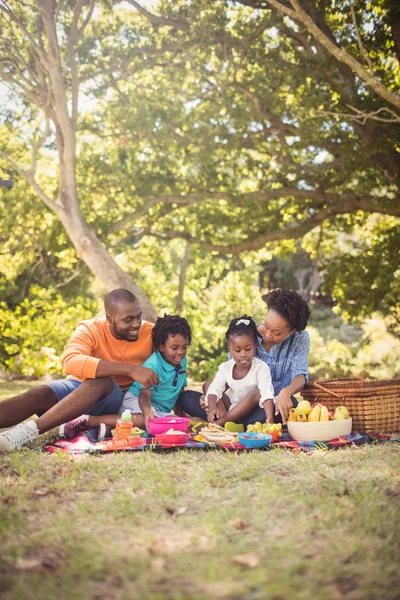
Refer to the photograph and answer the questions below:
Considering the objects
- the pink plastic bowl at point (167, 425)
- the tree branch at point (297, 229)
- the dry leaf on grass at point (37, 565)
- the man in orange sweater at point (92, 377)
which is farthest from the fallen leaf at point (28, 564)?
the tree branch at point (297, 229)

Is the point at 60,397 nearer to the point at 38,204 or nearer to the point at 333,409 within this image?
the point at 333,409

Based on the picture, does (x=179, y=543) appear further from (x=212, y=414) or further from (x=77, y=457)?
(x=212, y=414)

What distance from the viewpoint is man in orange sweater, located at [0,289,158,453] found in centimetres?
469

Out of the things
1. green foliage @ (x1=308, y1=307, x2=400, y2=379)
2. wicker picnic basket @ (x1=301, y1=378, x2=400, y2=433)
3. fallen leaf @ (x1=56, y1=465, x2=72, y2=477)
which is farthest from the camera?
green foliage @ (x1=308, y1=307, x2=400, y2=379)

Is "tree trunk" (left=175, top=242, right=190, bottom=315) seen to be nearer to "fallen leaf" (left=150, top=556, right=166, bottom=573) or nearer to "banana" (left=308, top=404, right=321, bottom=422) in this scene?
"banana" (left=308, top=404, right=321, bottom=422)

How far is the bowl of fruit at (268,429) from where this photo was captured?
16.1ft

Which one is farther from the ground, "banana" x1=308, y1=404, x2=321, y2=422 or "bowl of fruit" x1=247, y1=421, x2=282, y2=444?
"banana" x1=308, y1=404, x2=321, y2=422

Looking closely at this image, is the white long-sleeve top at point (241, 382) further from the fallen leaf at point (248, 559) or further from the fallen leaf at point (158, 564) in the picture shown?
the fallen leaf at point (158, 564)

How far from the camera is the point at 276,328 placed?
545cm

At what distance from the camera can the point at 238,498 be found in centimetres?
319

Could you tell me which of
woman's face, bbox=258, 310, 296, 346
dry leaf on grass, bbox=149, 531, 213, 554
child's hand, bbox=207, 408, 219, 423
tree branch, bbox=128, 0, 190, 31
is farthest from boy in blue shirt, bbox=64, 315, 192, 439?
tree branch, bbox=128, 0, 190, 31

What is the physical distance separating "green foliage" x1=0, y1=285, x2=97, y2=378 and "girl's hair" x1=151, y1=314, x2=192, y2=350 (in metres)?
7.36

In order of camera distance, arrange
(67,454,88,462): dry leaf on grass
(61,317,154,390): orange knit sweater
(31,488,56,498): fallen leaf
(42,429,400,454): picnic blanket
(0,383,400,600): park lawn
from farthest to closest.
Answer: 1. (61,317,154,390): orange knit sweater
2. (42,429,400,454): picnic blanket
3. (67,454,88,462): dry leaf on grass
4. (31,488,56,498): fallen leaf
5. (0,383,400,600): park lawn

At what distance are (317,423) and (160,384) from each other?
4.91 ft
